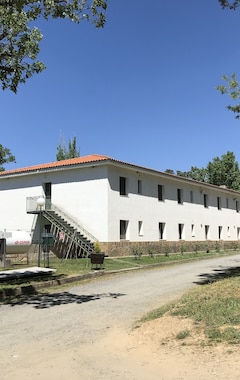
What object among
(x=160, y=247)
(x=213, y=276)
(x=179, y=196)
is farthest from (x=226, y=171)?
(x=213, y=276)

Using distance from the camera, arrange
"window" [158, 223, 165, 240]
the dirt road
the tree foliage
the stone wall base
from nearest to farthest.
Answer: the dirt road → the stone wall base → "window" [158, 223, 165, 240] → the tree foliage

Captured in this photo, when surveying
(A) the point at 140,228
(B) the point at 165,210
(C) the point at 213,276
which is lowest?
(C) the point at 213,276

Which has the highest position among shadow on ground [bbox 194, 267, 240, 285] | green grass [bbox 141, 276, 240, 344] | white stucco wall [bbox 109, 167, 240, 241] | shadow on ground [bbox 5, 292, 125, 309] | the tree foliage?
the tree foliage

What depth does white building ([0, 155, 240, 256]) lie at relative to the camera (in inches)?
1077

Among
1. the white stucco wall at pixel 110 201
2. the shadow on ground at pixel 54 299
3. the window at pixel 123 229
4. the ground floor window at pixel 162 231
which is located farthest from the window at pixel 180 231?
the shadow on ground at pixel 54 299

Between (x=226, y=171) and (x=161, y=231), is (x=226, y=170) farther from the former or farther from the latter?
(x=161, y=231)

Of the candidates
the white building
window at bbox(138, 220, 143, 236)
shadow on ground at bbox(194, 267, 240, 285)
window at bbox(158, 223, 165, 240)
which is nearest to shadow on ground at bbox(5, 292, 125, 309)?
shadow on ground at bbox(194, 267, 240, 285)

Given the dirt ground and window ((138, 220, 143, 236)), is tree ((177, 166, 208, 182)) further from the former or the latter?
the dirt ground

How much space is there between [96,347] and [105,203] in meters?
20.7

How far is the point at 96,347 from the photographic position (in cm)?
630

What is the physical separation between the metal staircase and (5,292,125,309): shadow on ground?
44.4ft

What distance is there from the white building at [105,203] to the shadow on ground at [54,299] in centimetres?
1433

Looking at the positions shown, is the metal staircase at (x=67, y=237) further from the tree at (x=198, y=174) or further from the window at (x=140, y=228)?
the tree at (x=198, y=174)

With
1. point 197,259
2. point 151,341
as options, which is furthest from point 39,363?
point 197,259
